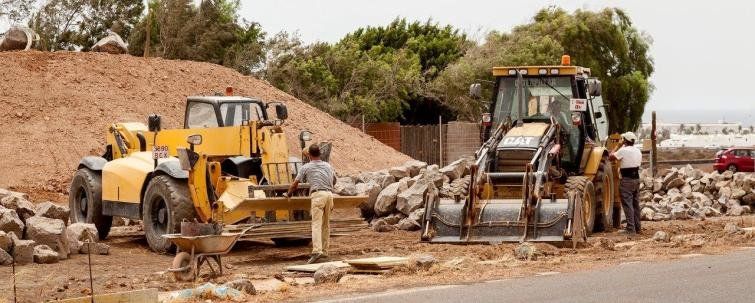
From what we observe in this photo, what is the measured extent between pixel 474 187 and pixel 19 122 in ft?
57.6

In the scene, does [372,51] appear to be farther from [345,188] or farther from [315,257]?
[315,257]

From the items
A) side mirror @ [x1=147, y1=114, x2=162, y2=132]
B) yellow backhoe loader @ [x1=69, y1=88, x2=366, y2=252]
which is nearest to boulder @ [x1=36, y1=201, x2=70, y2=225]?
yellow backhoe loader @ [x1=69, y1=88, x2=366, y2=252]

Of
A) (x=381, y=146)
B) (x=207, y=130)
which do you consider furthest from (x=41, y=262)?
(x=381, y=146)

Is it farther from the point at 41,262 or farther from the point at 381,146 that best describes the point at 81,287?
the point at 381,146

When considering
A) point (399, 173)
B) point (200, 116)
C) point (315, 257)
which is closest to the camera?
point (315, 257)

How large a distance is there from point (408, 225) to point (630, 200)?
4043mm

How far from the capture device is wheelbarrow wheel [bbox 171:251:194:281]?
614 inches

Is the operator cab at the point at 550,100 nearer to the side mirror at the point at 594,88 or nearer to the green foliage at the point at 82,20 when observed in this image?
the side mirror at the point at 594,88

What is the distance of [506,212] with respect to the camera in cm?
2050

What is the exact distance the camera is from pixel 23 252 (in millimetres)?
18172

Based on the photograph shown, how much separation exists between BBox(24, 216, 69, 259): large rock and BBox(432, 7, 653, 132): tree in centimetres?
3952

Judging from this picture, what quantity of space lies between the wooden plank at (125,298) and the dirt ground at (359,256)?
1060 millimetres

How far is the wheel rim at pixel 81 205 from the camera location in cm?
2352

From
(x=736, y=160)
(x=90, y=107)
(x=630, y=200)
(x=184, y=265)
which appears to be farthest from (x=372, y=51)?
(x=184, y=265)
